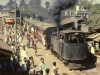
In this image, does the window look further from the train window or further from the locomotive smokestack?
the locomotive smokestack

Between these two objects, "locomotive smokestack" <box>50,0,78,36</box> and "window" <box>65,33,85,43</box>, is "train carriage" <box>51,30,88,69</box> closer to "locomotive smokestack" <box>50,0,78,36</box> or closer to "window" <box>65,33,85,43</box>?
"window" <box>65,33,85,43</box>

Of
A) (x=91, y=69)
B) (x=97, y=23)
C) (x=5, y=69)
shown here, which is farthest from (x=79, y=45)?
(x=97, y=23)

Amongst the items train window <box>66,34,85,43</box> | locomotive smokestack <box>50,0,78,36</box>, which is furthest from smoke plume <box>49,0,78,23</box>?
train window <box>66,34,85,43</box>

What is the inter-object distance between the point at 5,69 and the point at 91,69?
777cm

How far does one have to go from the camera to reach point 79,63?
625 inches

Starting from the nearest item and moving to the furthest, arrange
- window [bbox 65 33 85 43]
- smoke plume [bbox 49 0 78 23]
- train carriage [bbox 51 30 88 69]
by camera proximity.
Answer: train carriage [bbox 51 30 88 69], window [bbox 65 33 85 43], smoke plume [bbox 49 0 78 23]

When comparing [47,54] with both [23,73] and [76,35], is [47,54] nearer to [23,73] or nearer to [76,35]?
[76,35]

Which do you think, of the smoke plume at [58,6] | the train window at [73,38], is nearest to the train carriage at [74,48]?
the train window at [73,38]

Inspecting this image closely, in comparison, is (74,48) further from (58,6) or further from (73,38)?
(58,6)

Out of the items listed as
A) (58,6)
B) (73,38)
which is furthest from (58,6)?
(73,38)

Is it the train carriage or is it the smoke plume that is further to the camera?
the smoke plume

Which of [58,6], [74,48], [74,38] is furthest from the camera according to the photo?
[58,6]

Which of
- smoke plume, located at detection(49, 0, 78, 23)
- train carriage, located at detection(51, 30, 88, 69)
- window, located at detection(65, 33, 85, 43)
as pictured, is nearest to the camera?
train carriage, located at detection(51, 30, 88, 69)

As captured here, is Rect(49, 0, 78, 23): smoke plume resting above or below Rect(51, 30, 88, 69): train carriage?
above
